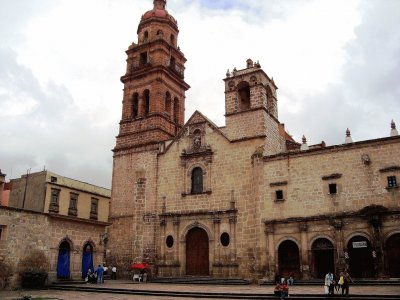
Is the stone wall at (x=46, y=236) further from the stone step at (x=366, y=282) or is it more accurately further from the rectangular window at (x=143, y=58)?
the rectangular window at (x=143, y=58)

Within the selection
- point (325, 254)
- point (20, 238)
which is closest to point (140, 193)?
point (20, 238)

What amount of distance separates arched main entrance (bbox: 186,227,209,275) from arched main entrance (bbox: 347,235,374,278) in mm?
9716

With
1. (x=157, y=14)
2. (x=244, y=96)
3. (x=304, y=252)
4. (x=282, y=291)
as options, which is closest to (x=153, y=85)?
(x=157, y=14)

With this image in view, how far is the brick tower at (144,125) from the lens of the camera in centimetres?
3158

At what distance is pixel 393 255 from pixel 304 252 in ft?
16.1

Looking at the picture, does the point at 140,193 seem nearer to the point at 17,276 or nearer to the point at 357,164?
the point at 17,276

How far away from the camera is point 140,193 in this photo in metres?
32.1

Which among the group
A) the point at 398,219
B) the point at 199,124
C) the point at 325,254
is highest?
the point at 199,124

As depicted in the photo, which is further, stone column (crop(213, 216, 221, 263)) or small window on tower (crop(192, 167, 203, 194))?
small window on tower (crop(192, 167, 203, 194))

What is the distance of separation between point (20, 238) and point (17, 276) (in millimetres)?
1956

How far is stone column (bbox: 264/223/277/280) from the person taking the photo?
2537cm

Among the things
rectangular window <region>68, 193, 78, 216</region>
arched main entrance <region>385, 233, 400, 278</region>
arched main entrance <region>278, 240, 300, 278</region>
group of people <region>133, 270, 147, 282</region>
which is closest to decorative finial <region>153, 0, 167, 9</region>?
rectangular window <region>68, 193, 78, 216</region>

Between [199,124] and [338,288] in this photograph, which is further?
[199,124]

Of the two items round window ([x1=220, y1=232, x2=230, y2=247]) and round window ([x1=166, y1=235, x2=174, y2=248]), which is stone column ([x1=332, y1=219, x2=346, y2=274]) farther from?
round window ([x1=166, y1=235, x2=174, y2=248])
